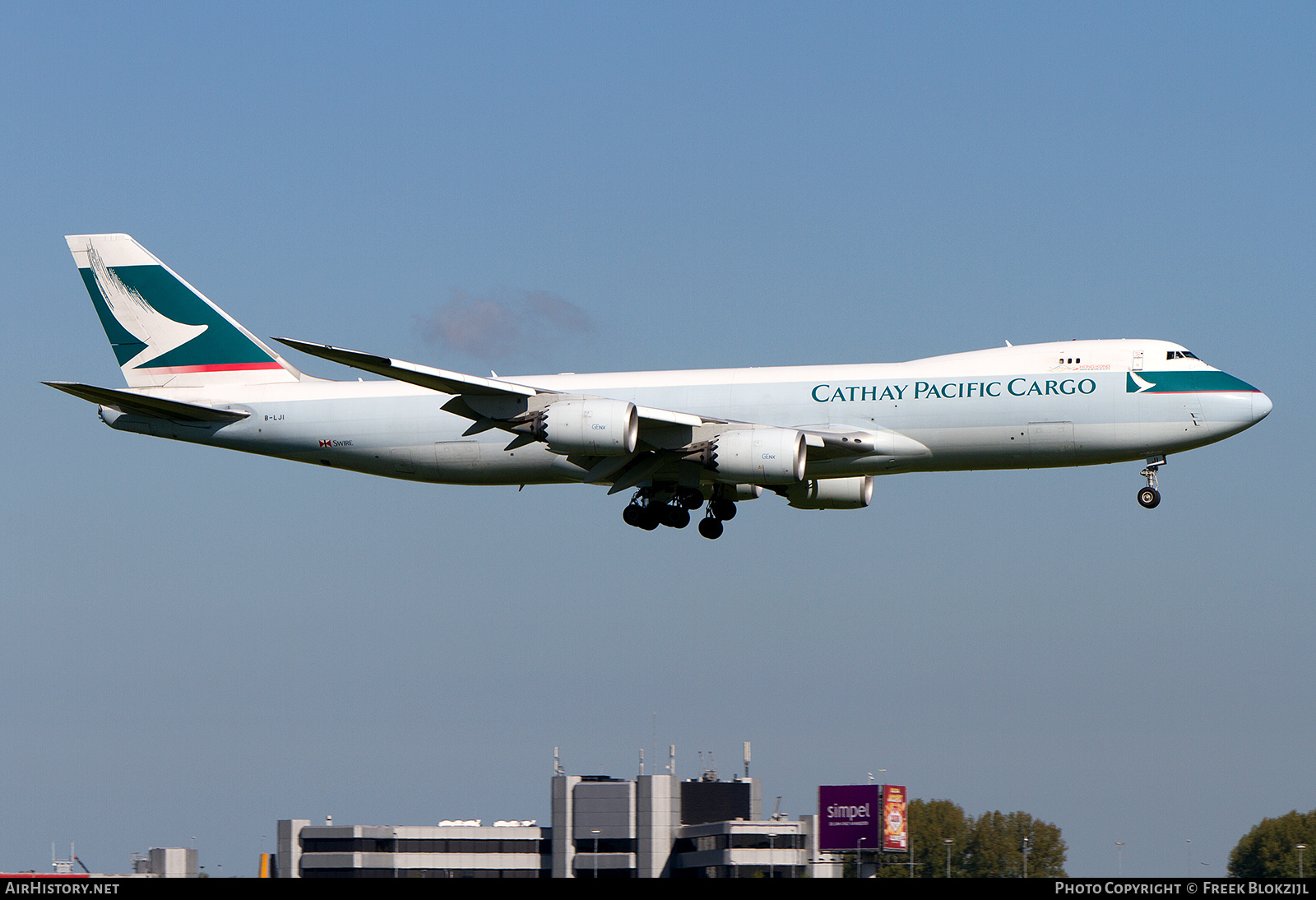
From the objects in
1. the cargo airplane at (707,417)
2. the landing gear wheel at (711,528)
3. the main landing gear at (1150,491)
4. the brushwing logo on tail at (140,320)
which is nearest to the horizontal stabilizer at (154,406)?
the cargo airplane at (707,417)

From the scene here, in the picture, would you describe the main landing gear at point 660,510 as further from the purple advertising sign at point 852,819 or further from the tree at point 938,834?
the tree at point 938,834

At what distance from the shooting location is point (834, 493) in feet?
169

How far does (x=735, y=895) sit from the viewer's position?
Result: 68.9 ft

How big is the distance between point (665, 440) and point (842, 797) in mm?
64798

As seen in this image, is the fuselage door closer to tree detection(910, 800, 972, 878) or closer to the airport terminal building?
the airport terminal building

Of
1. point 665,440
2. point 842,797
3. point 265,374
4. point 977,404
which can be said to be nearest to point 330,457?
point 265,374

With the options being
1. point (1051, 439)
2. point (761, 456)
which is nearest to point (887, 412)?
point (761, 456)

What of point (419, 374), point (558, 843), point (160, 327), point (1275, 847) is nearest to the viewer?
point (419, 374)

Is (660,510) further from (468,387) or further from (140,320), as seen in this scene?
(140,320)

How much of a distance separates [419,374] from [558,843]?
61371 millimetres

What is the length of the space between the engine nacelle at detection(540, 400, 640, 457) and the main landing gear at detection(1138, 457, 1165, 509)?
49.8 feet

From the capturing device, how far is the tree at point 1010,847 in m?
150

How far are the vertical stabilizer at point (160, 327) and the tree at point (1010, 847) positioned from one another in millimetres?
112258

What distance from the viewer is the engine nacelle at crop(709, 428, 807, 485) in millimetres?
43875
